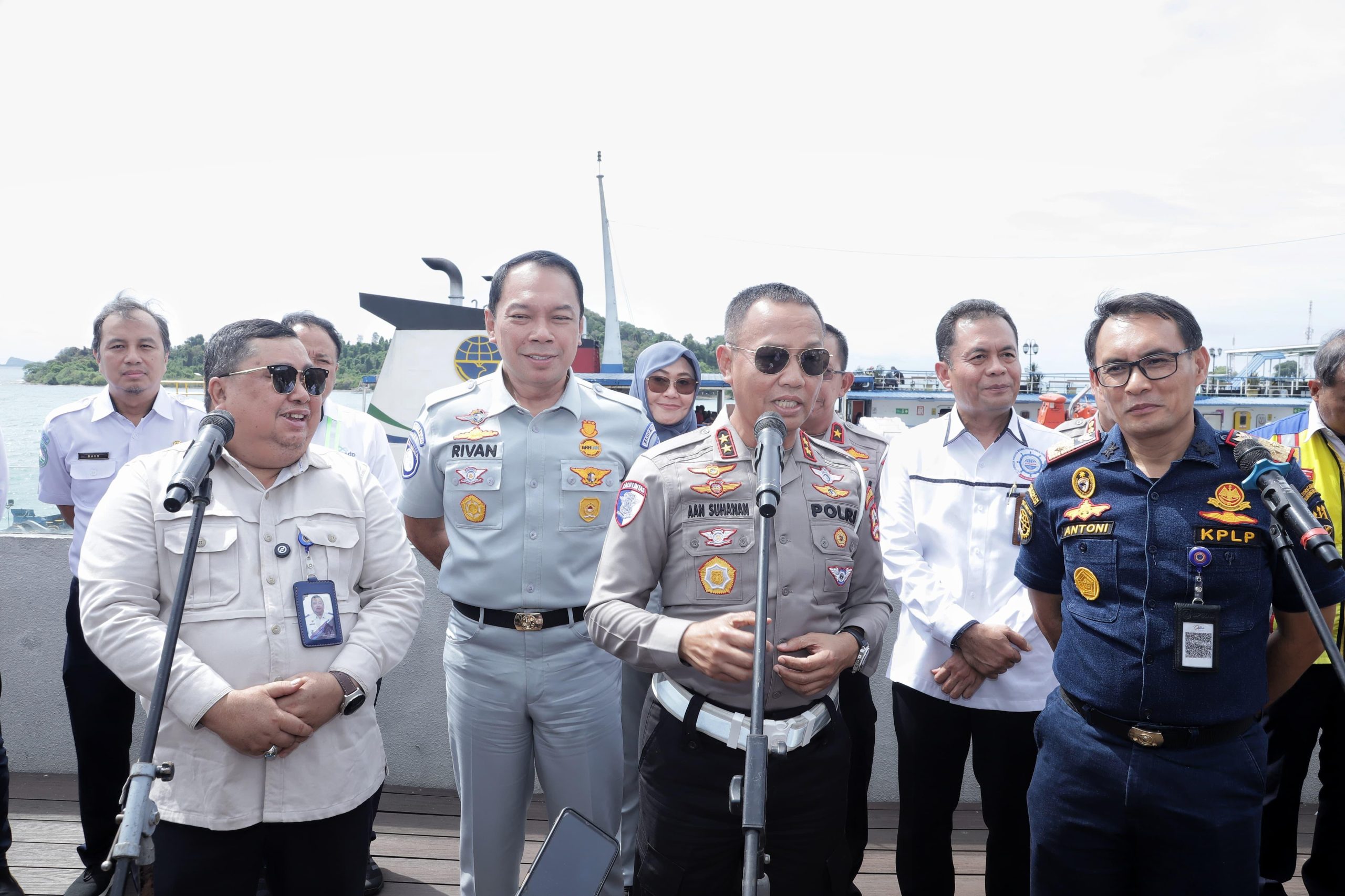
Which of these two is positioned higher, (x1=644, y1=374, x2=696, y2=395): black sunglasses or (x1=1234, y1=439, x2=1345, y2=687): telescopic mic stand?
(x1=644, y1=374, x2=696, y2=395): black sunglasses

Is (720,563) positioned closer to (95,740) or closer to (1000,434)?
(1000,434)

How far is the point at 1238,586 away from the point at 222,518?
241 cm

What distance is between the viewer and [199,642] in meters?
1.95

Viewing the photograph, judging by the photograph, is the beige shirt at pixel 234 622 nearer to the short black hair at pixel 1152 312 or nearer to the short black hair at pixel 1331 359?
the short black hair at pixel 1152 312

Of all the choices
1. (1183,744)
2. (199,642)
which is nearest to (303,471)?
(199,642)

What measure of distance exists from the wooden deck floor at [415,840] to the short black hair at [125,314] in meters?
2.01

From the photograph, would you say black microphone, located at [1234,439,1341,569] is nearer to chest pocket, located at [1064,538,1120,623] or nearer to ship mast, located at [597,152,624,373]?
chest pocket, located at [1064,538,1120,623]

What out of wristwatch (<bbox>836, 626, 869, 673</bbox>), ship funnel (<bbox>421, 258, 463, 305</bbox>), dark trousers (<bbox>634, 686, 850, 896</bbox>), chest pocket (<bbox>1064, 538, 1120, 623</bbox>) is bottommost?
dark trousers (<bbox>634, 686, 850, 896</bbox>)

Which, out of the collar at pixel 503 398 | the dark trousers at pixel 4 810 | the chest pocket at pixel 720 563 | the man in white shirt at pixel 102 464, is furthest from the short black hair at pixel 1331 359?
the dark trousers at pixel 4 810

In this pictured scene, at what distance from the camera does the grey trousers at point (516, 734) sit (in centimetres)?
249

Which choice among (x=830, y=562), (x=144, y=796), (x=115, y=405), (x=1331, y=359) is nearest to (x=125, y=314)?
(x=115, y=405)

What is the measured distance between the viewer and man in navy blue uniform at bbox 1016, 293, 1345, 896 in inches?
74.1

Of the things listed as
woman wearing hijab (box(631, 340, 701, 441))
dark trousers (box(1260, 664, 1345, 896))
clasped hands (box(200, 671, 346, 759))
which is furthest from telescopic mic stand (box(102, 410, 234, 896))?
dark trousers (box(1260, 664, 1345, 896))

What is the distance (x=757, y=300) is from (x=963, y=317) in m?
1.16
